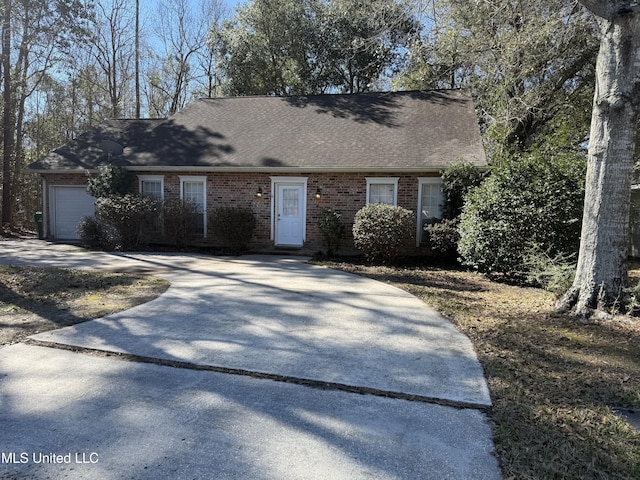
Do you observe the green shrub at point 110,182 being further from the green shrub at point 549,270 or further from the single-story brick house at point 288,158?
the green shrub at point 549,270

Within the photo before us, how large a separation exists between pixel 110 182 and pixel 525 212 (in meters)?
11.8

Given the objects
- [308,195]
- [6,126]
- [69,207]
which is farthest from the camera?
[6,126]

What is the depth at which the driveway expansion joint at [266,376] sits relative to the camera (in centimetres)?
334

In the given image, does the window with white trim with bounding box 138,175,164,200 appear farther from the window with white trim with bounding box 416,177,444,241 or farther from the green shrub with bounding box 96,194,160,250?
the window with white trim with bounding box 416,177,444,241

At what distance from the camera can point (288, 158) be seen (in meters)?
12.8

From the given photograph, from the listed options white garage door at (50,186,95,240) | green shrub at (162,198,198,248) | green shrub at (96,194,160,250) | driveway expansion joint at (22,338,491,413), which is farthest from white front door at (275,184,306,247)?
driveway expansion joint at (22,338,491,413)

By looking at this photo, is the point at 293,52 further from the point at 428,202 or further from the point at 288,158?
the point at 428,202

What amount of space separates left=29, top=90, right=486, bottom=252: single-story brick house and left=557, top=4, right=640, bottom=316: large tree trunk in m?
5.48

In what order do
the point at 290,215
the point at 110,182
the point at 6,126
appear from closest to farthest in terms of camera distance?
1. the point at 290,215
2. the point at 110,182
3. the point at 6,126

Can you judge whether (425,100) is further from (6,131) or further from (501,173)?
(6,131)

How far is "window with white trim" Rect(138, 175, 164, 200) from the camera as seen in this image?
45.9ft

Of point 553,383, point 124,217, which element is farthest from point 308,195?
point 553,383

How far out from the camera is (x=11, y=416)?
2984 millimetres

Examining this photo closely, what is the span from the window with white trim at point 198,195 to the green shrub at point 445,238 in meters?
7.08
